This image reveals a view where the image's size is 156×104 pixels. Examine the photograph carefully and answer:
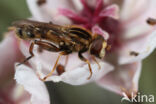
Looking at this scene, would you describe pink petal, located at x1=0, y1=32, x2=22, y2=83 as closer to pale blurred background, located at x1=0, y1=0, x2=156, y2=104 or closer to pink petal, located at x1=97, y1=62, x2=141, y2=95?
pale blurred background, located at x1=0, y1=0, x2=156, y2=104

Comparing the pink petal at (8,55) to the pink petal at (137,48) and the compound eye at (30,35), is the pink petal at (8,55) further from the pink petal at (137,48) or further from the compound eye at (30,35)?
the pink petal at (137,48)

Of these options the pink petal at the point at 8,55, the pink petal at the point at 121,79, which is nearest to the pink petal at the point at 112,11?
the pink petal at the point at 121,79

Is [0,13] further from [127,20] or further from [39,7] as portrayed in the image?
[127,20]

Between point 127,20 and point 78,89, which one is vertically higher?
point 127,20

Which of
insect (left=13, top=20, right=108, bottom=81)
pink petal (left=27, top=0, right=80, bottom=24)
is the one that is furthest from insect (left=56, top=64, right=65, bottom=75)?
pink petal (left=27, top=0, right=80, bottom=24)

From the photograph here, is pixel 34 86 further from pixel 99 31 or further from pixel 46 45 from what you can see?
pixel 99 31

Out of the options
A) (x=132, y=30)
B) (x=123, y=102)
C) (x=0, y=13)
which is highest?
(x=0, y=13)

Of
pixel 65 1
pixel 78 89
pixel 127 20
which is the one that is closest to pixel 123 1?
pixel 127 20
